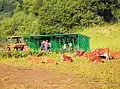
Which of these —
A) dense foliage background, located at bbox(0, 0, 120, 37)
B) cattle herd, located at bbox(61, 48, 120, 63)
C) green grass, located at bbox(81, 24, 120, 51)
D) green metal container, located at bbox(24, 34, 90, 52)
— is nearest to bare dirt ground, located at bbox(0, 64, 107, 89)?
cattle herd, located at bbox(61, 48, 120, 63)

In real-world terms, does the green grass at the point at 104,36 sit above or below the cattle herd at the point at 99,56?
below

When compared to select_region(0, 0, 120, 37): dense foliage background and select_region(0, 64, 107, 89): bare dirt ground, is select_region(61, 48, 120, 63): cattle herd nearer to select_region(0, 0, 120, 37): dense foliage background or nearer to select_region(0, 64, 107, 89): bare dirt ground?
select_region(0, 64, 107, 89): bare dirt ground

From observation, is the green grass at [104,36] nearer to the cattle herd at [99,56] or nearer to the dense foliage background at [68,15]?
the dense foliage background at [68,15]

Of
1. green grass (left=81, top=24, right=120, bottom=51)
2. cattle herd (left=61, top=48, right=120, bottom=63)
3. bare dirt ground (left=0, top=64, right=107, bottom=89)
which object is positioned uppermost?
bare dirt ground (left=0, top=64, right=107, bottom=89)

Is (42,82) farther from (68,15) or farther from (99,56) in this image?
(68,15)

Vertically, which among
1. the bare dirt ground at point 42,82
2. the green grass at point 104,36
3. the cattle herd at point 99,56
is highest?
the bare dirt ground at point 42,82

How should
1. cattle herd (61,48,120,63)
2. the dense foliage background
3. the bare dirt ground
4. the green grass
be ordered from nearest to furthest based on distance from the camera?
the bare dirt ground → cattle herd (61,48,120,63) → the green grass → the dense foliage background

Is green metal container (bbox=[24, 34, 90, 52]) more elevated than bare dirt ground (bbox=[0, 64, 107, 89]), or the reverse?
bare dirt ground (bbox=[0, 64, 107, 89])

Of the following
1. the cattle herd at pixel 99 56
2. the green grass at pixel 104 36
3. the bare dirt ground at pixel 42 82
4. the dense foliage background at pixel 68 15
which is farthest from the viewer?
the dense foliage background at pixel 68 15

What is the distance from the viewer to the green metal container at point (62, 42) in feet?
142

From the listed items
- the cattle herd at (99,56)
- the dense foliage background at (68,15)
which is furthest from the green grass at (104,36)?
the cattle herd at (99,56)

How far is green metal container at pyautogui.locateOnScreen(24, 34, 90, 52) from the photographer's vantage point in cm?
4319

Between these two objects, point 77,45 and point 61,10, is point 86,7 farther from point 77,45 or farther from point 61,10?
point 77,45

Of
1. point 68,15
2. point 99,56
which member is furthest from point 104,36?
point 99,56
